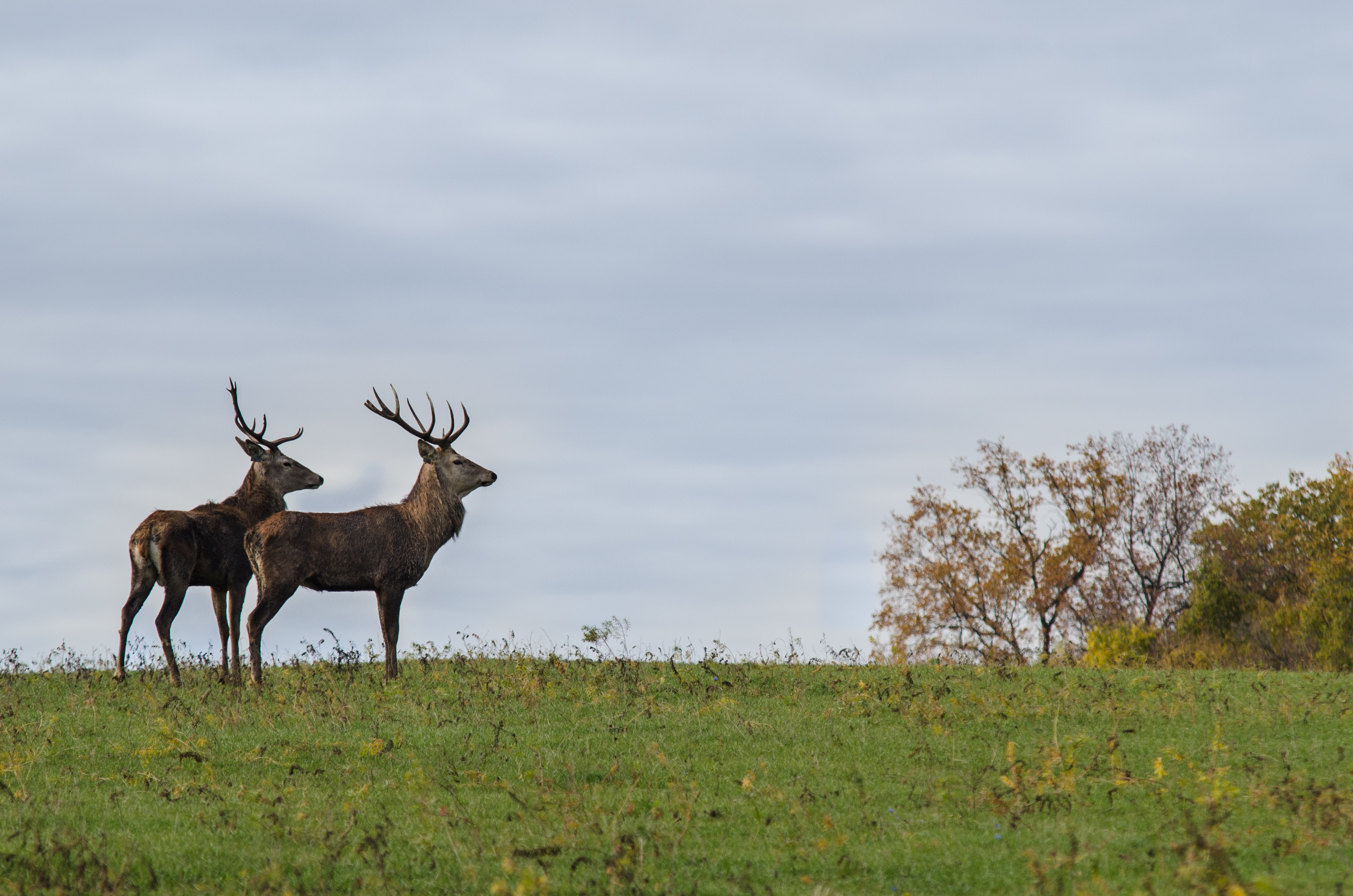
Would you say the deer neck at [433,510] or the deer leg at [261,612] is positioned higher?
the deer neck at [433,510]

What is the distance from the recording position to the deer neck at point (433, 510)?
18.8 m

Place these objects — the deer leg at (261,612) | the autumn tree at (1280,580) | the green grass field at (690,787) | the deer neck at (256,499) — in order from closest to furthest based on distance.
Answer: the green grass field at (690,787)
the deer leg at (261,612)
the deer neck at (256,499)
the autumn tree at (1280,580)

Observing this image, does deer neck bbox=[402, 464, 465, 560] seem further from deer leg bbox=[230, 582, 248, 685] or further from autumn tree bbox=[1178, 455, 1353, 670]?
autumn tree bbox=[1178, 455, 1353, 670]

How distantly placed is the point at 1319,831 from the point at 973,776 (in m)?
2.66

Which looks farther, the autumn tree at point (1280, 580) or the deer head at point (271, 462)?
the autumn tree at point (1280, 580)

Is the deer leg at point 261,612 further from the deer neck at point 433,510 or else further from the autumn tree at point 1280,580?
the autumn tree at point 1280,580

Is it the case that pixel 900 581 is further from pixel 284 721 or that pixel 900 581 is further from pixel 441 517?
pixel 284 721

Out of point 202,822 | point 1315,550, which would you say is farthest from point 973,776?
point 1315,550

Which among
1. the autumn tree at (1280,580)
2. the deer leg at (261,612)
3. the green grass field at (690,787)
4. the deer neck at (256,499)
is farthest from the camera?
the autumn tree at (1280,580)

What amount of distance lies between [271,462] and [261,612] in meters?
3.72

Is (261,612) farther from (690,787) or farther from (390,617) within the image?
(690,787)

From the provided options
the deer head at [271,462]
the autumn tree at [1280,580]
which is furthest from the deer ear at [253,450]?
the autumn tree at [1280,580]

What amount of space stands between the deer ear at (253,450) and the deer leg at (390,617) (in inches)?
147

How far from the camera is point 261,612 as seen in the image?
17.5 m
